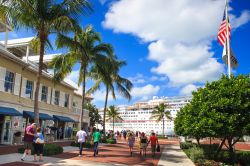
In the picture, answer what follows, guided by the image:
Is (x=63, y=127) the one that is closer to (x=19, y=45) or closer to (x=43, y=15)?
(x=19, y=45)

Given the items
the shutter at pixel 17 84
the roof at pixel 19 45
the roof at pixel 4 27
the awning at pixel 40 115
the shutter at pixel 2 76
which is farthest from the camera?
the roof at pixel 19 45

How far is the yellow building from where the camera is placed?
22.5 m

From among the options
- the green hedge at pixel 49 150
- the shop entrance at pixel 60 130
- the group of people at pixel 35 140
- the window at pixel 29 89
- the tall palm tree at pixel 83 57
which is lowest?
the green hedge at pixel 49 150

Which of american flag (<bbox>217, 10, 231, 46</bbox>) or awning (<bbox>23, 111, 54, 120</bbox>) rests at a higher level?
american flag (<bbox>217, 10, 231, 46</bbox>)

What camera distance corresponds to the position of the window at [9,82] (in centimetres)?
2280

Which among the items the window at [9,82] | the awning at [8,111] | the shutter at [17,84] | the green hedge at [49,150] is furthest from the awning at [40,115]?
the green hedge at [49,150]

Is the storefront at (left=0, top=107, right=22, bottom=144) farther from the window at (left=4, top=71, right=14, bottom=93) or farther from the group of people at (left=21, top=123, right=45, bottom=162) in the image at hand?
the group of people at (left=21, top=123, right=45, bottom=162)

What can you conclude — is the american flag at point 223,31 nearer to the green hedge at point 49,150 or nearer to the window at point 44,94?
the green hedge at point 49,150

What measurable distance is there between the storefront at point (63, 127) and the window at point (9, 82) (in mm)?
8661

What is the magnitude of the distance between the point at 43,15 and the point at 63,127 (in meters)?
20.8

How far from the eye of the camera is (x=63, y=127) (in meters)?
35.5

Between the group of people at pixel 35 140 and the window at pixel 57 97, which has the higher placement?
the window at pixel 57 97

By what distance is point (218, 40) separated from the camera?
2102 centimetres

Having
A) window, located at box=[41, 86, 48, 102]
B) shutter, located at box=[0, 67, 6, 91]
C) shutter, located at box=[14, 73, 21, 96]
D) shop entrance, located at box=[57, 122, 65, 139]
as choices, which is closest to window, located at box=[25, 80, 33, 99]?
shutter, located at box=[14, 73, 21, 96]
